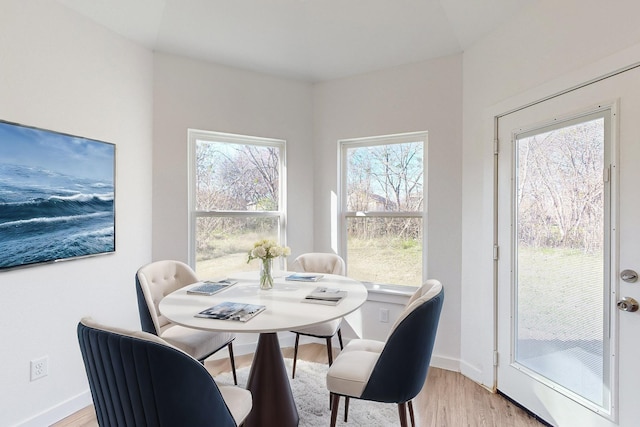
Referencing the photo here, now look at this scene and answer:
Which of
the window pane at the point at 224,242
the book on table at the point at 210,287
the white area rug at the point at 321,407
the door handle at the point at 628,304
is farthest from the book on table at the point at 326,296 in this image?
the door handle at the point at 628,304

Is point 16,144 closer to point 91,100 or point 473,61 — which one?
point 91,100

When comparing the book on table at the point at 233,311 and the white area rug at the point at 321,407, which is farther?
the white area rug at the point at 321,407

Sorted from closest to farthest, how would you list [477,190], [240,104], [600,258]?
[600,258] < [477,190] < [240,104]

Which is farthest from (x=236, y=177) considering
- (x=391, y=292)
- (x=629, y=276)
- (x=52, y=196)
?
(x=629, y=276)

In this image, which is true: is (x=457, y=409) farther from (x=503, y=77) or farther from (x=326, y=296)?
(x=503, y=77)

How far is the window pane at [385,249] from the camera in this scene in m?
2.97

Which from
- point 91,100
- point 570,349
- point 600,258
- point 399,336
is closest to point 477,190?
point 600,258

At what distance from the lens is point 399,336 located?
147 centimetres

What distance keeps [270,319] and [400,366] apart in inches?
24.8

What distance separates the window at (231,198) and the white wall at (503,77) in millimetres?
1678

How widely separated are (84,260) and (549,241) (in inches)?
118

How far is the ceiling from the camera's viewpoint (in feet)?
7.40

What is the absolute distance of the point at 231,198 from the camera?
120 inches

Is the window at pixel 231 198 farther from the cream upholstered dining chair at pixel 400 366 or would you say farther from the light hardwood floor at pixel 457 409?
the cream upholstered dining chair at pixel 400 366
